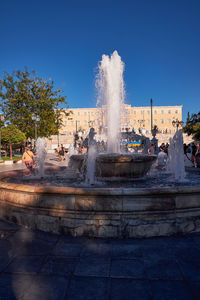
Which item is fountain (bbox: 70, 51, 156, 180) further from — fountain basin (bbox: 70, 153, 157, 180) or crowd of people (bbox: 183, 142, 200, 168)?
crowd of people (bbox: 183, 142, 200, 168)

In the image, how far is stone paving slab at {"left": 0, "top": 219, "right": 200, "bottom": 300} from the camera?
207 cm

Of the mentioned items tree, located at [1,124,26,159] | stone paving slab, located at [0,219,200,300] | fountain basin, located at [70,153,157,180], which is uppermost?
tree, located at [1,124,26,159]

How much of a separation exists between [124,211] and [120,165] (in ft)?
7.25

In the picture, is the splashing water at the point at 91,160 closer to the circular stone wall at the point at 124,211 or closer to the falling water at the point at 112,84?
the circular stone wall at the point at 124,211

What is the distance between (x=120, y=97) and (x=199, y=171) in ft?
15.1

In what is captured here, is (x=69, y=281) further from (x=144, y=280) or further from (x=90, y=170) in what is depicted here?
(x=90, y=170)

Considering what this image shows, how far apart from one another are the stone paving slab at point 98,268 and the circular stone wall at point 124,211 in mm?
150

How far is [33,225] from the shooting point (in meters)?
3.77

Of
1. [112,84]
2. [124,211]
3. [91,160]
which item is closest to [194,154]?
[112,84]

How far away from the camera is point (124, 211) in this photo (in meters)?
3.42

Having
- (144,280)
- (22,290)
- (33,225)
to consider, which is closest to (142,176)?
(33,225)

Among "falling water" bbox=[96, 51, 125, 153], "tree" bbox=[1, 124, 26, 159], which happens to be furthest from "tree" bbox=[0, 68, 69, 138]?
"falling water" bbox=[96, 51, 125, 153]

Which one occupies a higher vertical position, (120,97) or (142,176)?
(120,97)

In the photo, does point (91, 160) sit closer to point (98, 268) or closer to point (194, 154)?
point (98, 268)
